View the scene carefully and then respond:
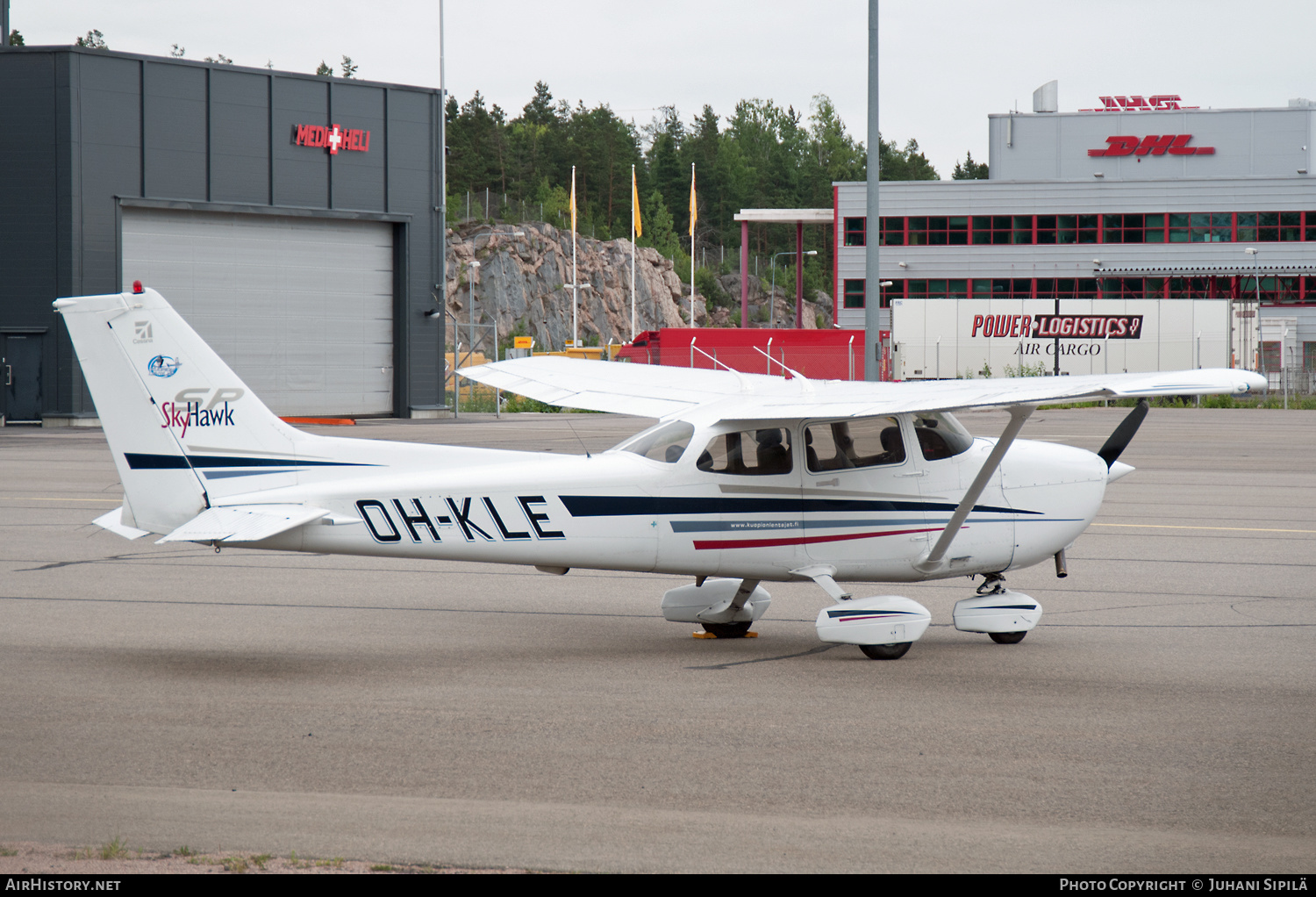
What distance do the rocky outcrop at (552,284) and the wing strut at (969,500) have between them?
262ft

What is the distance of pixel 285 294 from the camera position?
1613 inches

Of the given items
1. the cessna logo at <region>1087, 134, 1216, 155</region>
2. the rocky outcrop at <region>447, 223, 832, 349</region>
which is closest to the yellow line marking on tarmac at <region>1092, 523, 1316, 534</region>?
the cessna logo at <region>1087, 134, 1216, 155</region>

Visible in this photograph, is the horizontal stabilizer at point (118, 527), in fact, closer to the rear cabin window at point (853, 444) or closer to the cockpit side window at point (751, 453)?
A: the cockpit side window at point (751, 453)

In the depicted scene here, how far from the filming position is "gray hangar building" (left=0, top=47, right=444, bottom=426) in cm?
3591

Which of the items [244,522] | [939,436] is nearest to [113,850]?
[244,522]

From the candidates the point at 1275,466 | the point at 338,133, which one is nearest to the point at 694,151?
the point at 338,133

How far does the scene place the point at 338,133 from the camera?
41.5 m

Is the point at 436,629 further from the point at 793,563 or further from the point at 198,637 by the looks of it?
the point at 793,563

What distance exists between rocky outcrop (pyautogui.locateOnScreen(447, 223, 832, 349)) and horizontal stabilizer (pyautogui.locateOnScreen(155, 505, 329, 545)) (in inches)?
3143

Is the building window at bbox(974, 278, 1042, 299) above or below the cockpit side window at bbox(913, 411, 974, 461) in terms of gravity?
above

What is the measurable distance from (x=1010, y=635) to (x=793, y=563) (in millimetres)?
1741

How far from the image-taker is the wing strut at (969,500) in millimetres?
8008

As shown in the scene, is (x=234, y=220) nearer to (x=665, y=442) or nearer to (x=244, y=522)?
(x=665, y=442)

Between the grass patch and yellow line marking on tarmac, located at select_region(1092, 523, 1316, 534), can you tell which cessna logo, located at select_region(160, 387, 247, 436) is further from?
yellow line marking on tarmac, located at select_region(1092, 523, 1316, 534)
